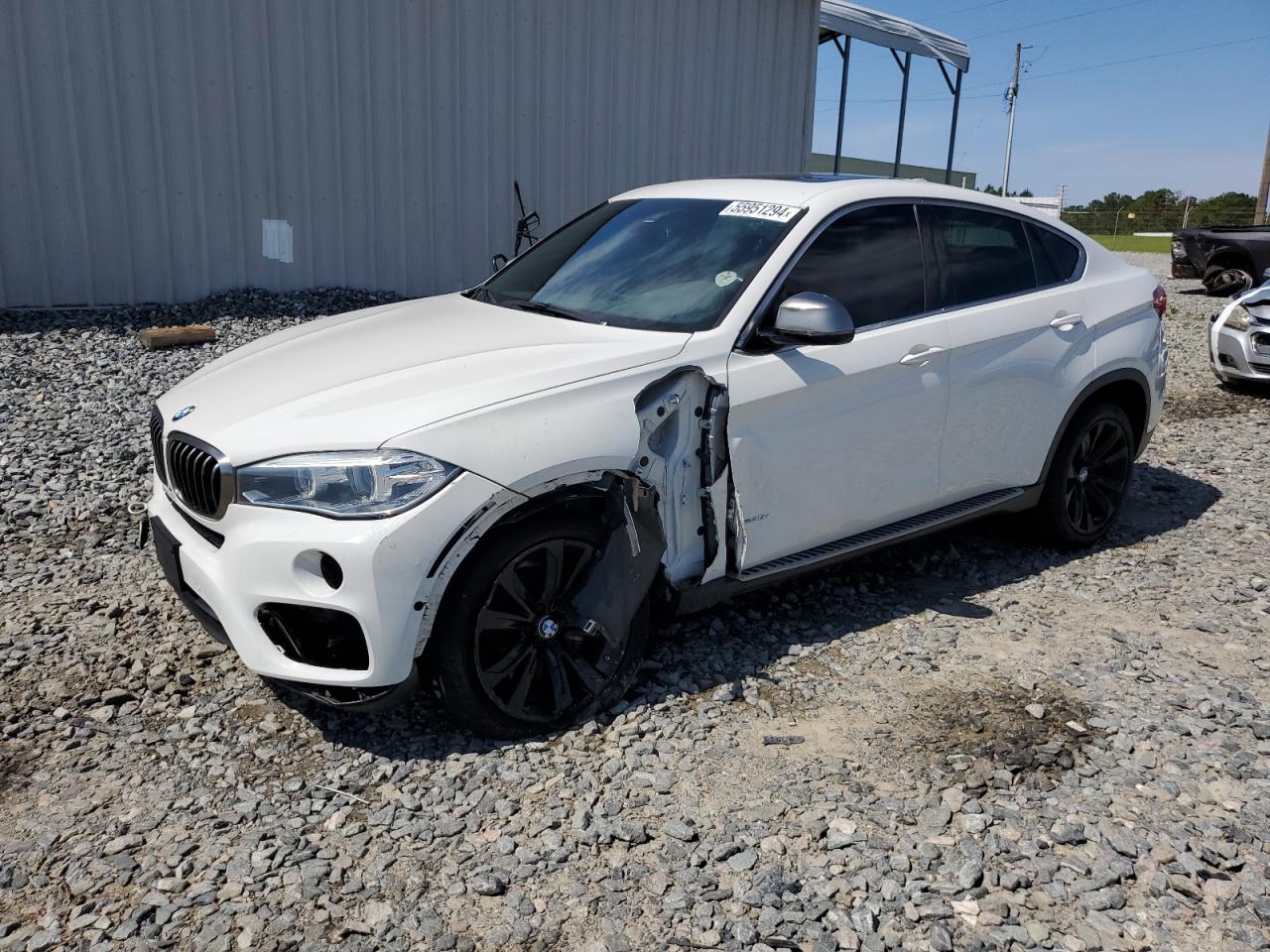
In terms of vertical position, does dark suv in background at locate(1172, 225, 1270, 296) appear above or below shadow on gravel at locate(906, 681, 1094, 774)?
above

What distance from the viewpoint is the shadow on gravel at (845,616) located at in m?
3.38

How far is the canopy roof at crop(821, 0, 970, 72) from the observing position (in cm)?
1536

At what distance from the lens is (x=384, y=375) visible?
3.25m

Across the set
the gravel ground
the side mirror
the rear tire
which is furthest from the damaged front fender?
the rear tire

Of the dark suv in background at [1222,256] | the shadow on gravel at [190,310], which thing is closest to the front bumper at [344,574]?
the shadow on gravel at [190,310]

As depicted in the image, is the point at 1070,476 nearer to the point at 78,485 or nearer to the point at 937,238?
the point at 937,238

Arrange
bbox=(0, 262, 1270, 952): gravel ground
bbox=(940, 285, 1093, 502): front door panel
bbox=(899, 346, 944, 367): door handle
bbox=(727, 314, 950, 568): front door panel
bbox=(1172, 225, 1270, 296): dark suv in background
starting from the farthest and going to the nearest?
bbox=(1172, 225, 1270, 296): dark suv in background < bbox=(940, 285, 1093, 502): front door panel < bbox=(899, 346, 944, 367): door handle < bbox=(727, 314, 950, 568): front door panel < bbox=(0, 262, 1270, 952): gravel ground

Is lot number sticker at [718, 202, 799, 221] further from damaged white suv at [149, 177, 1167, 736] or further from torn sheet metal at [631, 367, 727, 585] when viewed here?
torn sheet metal at [631, 367, 727, 585]

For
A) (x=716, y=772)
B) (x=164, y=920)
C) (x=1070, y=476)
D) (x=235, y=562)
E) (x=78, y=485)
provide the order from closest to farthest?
(x=164, y=920) < (x=235, y=562) < (x=716, y=772) < (x=1070, y=476) < (x=78, y=485)

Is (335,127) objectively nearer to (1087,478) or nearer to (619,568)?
(1087,478)

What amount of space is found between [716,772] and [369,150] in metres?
9.10

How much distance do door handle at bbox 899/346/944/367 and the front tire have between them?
1490 mm

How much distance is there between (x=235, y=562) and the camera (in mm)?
2963

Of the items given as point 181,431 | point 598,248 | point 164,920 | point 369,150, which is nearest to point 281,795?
point 164,920
